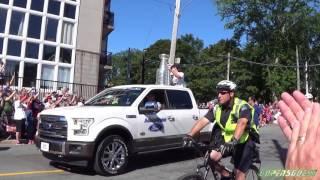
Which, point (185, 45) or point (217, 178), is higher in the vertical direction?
point (185, 45)

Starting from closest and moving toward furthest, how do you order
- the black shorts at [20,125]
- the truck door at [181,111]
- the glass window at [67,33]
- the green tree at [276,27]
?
the truck door at [181,111], the black shorts at [20,125], the glass window at [67,33], the green tree at [276,27]

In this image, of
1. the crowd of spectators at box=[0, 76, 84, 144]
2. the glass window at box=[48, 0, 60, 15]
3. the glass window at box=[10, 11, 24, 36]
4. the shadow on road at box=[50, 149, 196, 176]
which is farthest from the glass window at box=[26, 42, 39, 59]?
the shadow on road at box=[50, 149, 196, 176]

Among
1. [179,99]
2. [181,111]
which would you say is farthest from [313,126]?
[179,99]

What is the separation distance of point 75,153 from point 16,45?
13.7 meters

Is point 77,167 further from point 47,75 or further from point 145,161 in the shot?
point 47,75

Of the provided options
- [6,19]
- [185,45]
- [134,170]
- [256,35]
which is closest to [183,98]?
[134,170]

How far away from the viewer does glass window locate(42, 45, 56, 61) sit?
23156 mm

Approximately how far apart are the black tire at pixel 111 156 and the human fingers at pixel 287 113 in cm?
795

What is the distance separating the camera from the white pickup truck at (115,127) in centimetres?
976

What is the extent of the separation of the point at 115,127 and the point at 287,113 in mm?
8244

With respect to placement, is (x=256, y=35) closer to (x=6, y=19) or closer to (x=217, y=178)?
(x=6, y=19)

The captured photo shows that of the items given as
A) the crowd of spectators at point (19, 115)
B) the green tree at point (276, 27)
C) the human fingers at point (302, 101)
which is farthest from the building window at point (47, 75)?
the green tree at point (276, 27)

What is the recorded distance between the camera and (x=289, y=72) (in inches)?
2105

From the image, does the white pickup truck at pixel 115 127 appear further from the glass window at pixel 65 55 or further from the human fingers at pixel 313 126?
the glass window at pixel 65 55
